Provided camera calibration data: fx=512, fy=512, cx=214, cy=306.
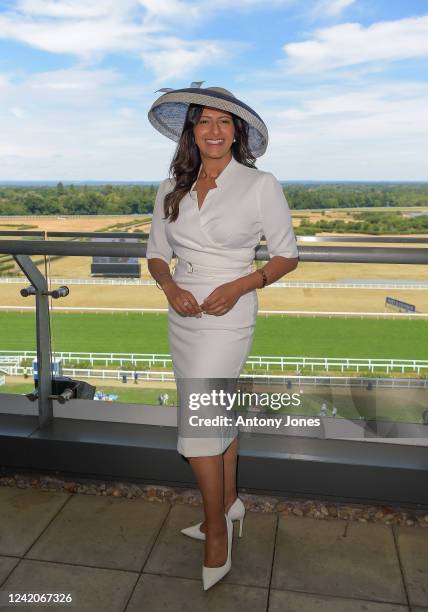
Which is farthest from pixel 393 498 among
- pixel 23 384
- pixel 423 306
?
pixel 23 384

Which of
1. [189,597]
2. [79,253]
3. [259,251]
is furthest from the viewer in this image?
[79,253]

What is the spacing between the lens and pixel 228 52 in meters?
71.2

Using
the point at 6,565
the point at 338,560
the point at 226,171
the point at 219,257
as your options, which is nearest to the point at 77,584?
the point at 6,565

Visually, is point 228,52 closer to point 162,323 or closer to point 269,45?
point 269,45

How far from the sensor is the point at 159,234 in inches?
62.8

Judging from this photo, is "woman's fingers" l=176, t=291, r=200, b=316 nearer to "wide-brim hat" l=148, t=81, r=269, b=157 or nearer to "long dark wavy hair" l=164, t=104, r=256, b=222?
"long dark wavy hair" l=164, t=104, r=256, b=222

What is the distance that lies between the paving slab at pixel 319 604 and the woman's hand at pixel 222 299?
86 cm

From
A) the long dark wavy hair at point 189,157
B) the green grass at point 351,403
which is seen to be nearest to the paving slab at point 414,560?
the green grass at point 351,403

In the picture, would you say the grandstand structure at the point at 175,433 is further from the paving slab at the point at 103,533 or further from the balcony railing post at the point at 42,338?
the paving slab at the point at 103,533

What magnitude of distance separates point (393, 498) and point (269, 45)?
7434 cm

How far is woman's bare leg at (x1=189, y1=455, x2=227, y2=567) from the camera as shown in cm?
154

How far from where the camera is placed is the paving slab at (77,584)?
1.47 metres

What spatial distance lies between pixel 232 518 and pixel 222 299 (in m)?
0.83

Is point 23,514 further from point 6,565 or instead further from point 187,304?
point 187,304
